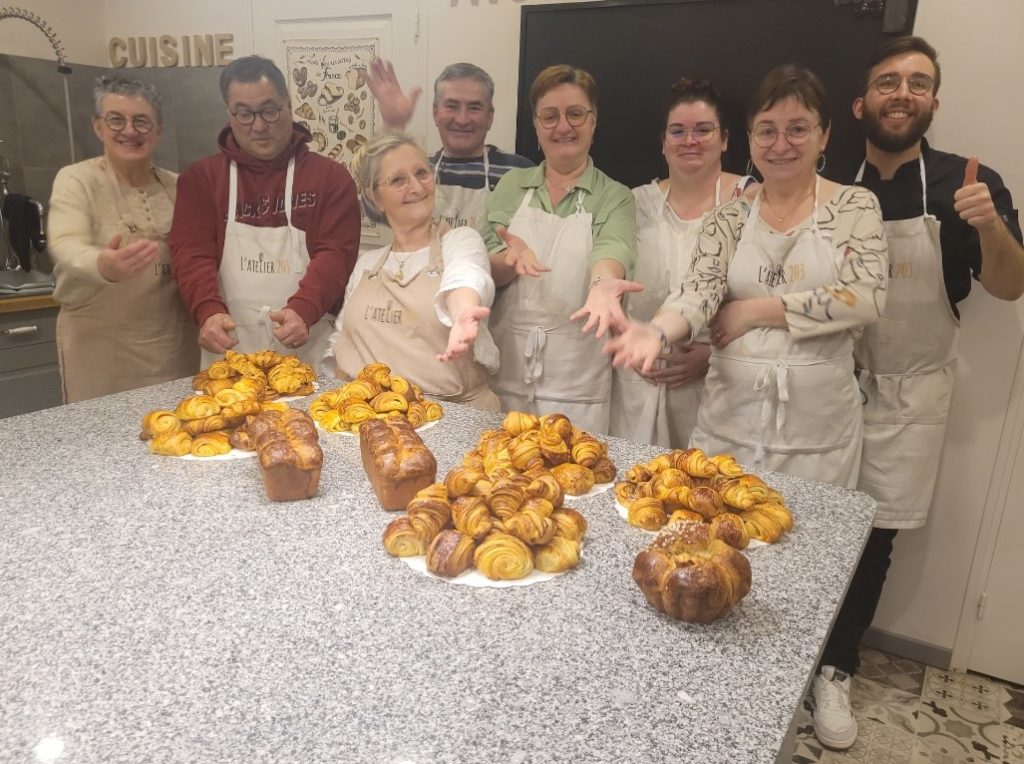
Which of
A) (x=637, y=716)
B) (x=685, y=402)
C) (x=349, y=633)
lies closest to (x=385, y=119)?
(x=685, y=402)

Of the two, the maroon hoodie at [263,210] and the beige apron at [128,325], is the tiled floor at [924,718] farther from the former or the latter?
the beige apron at [128,325]

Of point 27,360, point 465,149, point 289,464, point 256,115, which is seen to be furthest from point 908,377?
point 27,360

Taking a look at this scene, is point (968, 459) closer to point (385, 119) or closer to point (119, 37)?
point (385, 119)

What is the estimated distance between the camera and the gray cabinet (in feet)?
9.29

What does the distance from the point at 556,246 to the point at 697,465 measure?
96 centimetres

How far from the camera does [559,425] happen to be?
1300 millimetres

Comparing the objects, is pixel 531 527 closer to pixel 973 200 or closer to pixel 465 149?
pixel 973 200

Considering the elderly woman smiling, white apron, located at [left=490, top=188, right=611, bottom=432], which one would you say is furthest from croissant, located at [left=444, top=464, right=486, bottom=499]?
white apron, located at [left=490, top=188, right=611, bottom=432]

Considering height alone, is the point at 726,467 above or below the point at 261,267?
below

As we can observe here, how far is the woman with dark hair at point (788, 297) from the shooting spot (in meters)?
1.59

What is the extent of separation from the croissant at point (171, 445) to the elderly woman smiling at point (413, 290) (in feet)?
2.04

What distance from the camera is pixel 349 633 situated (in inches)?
32.5

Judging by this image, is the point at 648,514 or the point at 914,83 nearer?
the point at 648,514

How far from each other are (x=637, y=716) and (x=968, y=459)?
5.53ft
